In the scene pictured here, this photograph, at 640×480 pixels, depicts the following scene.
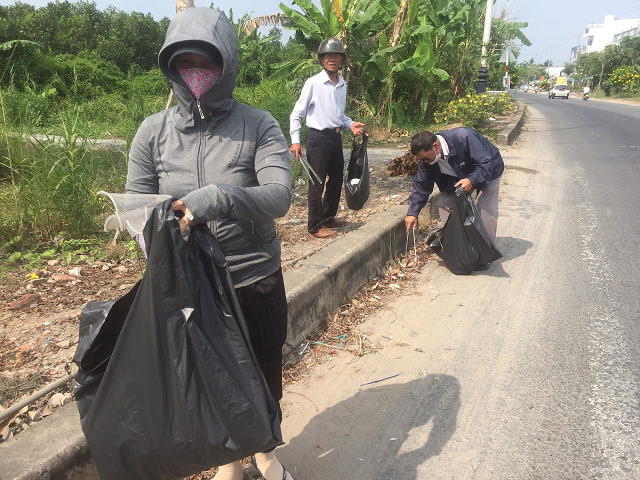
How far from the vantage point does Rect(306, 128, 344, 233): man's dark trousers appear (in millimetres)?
5062

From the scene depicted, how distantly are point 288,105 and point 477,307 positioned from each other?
6665 millimetres

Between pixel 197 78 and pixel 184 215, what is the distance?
0.53 metres

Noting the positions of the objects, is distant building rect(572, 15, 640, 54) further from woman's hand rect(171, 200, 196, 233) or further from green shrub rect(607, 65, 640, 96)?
woman's hand rect(171, 200, 196, 233)

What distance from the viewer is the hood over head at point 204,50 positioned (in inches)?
63.7

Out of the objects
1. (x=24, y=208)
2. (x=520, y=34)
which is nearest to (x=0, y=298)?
(x=24, y=208)

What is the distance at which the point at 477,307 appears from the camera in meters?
4.04

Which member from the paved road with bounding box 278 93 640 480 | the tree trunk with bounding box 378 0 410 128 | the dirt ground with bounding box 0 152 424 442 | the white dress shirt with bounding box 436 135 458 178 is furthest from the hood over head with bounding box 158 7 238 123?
the tree trunk with bounding box 378 0 410 128

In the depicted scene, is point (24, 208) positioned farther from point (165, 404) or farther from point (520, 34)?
point (520, 34)

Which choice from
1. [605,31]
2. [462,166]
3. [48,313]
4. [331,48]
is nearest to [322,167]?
[331,48]

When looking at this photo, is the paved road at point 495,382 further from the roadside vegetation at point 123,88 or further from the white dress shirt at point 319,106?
the roadside vegetation at point 123,88

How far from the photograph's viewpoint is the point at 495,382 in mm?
3008

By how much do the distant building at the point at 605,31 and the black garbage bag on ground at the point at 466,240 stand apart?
385ft

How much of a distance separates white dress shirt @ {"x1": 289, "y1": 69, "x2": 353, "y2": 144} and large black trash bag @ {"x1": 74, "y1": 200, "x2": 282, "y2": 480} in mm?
3678

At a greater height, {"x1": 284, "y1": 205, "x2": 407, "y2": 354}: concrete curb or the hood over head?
the hood over head
